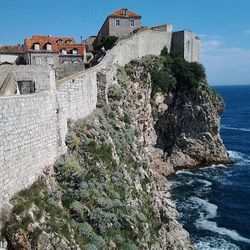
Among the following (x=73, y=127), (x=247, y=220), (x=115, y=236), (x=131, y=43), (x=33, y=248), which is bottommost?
(x=247, y=220)

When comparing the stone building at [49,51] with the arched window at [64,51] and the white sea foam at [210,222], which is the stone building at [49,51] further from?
the white sea foam at [210,222]

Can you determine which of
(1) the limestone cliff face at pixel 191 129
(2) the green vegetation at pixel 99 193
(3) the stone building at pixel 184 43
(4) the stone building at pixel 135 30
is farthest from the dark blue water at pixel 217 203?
(4) the stone building at pixel 135 30

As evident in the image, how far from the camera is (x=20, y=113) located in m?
15.1

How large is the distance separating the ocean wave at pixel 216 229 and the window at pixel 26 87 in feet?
74.4

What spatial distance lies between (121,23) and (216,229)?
3412 centimetres

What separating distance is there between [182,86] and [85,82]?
108 ft

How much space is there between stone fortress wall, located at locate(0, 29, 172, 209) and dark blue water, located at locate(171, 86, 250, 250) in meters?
16.2

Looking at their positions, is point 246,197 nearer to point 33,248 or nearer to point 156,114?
point 156,114

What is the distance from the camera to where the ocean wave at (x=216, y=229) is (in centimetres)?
3393

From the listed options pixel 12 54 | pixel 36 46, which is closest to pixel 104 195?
pixel 12 54

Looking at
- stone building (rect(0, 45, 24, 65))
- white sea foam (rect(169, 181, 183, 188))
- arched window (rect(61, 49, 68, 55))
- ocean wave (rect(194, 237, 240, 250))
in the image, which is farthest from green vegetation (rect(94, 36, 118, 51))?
ocean wave (rect(194, 237, 240, 250))

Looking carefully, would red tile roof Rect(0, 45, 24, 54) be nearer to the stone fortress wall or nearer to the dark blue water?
the stone fortress wall

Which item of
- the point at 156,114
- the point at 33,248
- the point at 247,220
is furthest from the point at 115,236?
the point at 156,114

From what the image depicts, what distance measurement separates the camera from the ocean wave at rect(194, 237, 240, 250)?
32156 millimetres
